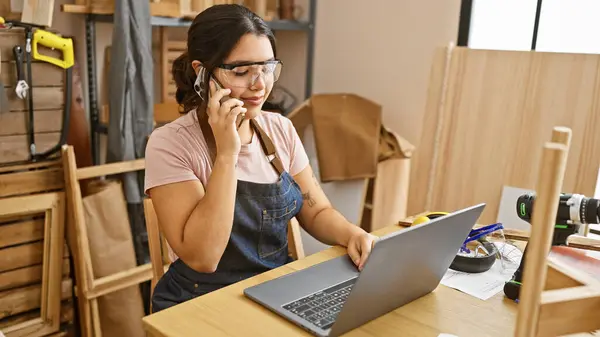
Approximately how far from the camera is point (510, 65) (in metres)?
2.01

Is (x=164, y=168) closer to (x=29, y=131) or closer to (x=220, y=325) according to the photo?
(x=220, y=325)

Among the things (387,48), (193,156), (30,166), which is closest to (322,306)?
(193,156)

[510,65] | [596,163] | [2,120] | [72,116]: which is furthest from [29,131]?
[596,163]

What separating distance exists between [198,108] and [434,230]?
2.47 feet

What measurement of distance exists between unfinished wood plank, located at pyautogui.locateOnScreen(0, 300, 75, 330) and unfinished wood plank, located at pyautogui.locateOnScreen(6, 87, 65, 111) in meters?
0.75

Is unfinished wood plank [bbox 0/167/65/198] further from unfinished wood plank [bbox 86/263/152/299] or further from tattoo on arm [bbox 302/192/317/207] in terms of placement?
tattoo on arm [bbox 302/192/317/207]

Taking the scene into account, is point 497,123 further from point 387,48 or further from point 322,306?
point 322,306

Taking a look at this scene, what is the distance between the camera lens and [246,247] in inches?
56.2

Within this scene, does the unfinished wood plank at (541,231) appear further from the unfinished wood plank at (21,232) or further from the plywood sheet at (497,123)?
the unfinished wood plank at (21,232)

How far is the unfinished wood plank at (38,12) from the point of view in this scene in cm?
190

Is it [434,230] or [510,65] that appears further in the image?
[510,65]

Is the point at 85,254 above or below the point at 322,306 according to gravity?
below

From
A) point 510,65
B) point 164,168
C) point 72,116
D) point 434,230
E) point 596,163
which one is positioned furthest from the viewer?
point 72,116

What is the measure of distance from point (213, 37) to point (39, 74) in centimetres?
90
